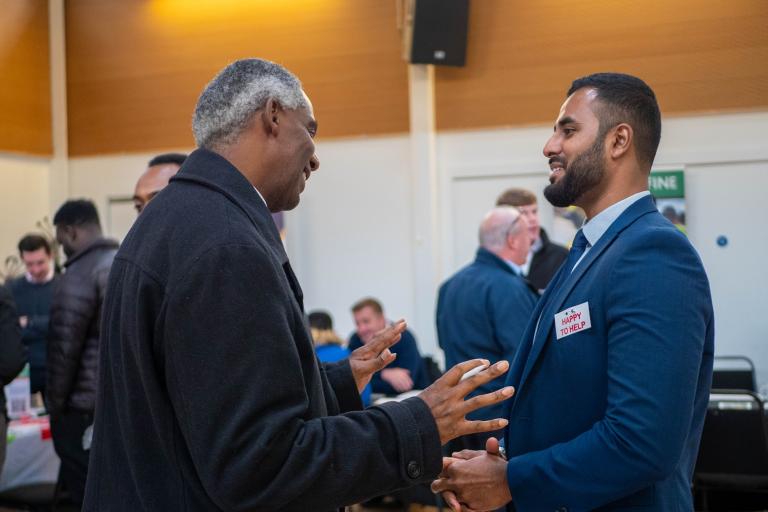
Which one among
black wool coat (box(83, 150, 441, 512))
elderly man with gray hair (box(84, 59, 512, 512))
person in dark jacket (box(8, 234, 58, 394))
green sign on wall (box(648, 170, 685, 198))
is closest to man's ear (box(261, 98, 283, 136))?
elderly man with gray hair (box(84, 59, 512, 512))

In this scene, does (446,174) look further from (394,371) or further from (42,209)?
(42,209)

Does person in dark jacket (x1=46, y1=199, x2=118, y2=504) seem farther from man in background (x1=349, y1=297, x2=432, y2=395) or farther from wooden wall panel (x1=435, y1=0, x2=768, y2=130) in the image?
wooden wall panel (x1=435, y1=0, x2=768, y2=130)

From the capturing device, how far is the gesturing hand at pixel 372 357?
5.66 feet

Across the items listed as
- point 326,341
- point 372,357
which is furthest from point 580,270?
point 326,341

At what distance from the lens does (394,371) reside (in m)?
5.27

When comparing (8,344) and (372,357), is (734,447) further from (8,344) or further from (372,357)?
(8,344)

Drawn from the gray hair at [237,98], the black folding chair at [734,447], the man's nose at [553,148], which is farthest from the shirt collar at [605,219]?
the black folding chair at [734,447]

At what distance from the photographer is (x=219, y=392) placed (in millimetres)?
1136

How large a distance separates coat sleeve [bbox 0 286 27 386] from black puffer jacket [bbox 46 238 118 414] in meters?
0.19

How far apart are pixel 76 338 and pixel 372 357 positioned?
2209mm

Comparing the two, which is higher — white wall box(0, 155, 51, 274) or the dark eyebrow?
white wall box(0, 155, 51, 274)

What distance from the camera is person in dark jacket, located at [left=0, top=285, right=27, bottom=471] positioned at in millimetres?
3592

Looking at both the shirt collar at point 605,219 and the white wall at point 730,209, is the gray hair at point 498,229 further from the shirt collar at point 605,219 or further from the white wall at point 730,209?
the white wall at point 730,209

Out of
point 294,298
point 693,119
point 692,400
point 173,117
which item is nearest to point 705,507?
point 693,119
